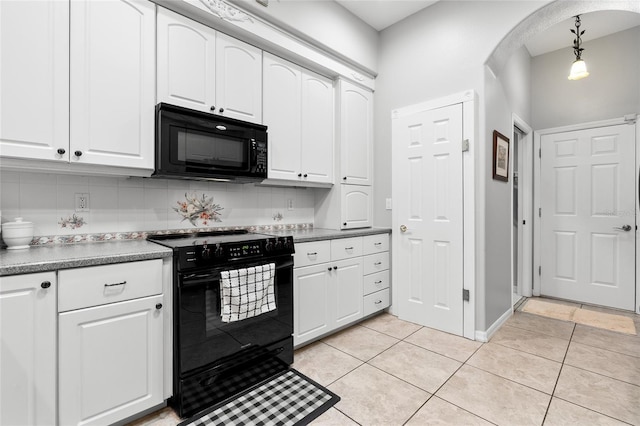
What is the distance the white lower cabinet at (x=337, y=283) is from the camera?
2.41m

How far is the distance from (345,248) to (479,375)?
132 cm

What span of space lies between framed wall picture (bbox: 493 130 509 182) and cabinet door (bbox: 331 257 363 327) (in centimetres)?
149

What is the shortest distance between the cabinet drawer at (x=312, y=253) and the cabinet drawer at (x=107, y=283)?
981 millimetres

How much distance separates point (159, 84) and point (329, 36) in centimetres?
158

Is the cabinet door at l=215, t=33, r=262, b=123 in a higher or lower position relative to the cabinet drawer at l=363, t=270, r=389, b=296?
higher

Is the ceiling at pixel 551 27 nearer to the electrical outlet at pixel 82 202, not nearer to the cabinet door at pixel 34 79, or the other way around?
the cabinet door at pixel 34 79

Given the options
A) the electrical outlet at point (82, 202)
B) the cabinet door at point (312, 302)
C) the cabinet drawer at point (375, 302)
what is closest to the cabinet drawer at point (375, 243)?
the cabinet drawer at point (375, 302)

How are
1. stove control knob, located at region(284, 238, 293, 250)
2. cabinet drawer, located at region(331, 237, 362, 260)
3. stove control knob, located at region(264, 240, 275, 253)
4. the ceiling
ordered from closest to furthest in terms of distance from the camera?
stove control knob, located at region(264, 240, 275, 253) < stove control knob, located at region(284, 238, 293, 250) < cabinet drawer, located at region(331, 237, 362, 260) < the ceiling

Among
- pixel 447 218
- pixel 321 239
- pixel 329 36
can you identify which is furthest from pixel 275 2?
pixel 447 218

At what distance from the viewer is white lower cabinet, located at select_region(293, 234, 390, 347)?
2.41 m

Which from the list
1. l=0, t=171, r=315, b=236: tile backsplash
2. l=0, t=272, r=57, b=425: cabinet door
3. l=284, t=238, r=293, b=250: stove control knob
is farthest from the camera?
l=284, t=238, r=293, b=250: stove control knob

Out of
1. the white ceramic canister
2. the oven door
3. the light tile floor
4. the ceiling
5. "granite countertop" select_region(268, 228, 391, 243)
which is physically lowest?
the light tile floor

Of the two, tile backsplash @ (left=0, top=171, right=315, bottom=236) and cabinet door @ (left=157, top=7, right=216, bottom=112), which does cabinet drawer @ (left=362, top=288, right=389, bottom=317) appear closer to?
tile backsplash @ (left=0, top=171, right=315, bottom=236)

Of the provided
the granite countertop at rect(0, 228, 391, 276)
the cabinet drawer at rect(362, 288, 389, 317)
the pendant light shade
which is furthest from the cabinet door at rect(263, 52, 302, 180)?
the pendant light shade
